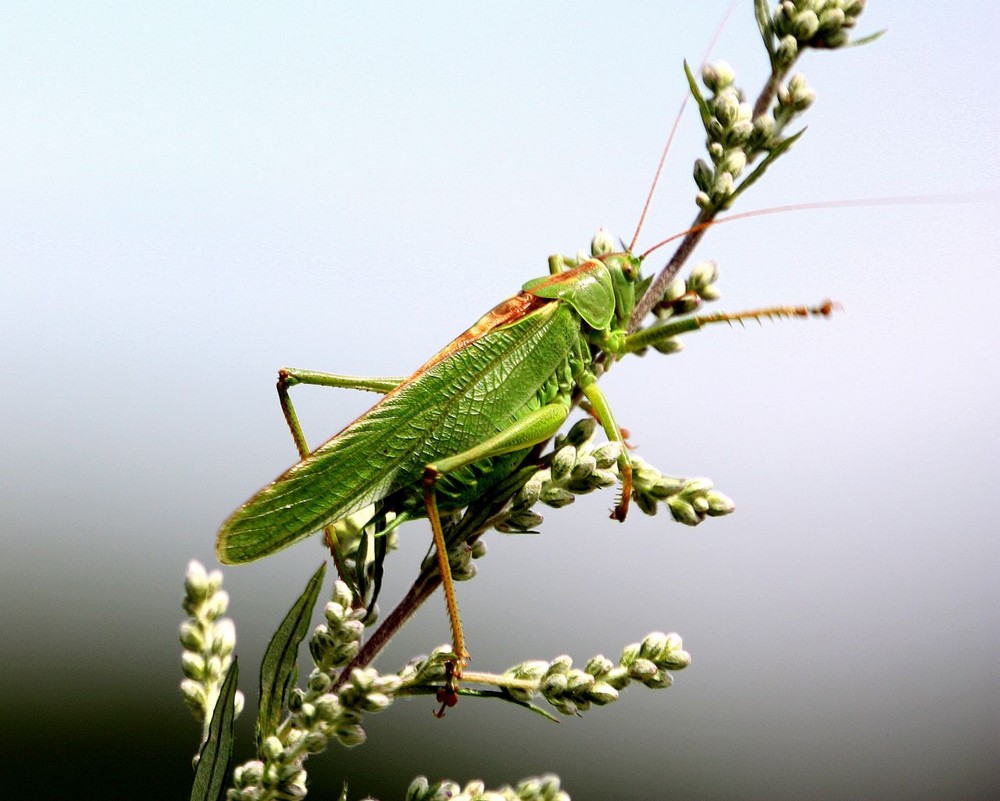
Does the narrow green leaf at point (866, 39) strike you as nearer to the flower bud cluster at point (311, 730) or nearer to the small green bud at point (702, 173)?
the small green bud at point (702, 173)

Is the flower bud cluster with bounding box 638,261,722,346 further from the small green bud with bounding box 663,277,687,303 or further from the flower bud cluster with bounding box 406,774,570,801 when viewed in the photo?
the flower bud cluster with bounding box 406,774,570,801

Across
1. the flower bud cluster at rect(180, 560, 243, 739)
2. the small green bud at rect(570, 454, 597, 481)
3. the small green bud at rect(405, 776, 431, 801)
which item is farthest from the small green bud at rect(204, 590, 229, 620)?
the small green bud at rect(570, 454, 597, 481)

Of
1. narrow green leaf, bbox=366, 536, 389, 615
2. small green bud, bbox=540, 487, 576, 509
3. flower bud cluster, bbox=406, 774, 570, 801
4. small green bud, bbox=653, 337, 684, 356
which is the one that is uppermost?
small green bud, bbox=653, 337, 684, 356

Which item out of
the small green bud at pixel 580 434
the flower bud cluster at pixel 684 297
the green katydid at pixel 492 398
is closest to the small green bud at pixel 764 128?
the green katydid at pixel 492 398

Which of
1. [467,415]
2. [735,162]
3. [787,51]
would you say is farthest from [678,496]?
[787,51]

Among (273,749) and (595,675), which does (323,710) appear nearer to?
(273,749)

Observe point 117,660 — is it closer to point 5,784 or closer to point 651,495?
point 5,784
